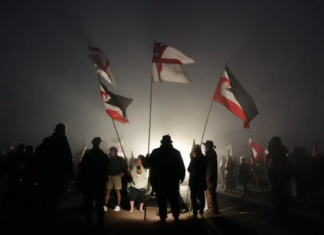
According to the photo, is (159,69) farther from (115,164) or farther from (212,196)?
(212,196)

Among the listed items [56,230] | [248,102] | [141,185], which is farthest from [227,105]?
[56,230]

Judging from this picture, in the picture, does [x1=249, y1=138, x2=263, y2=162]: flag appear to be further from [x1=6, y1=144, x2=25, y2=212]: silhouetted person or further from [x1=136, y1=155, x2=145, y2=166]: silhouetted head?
[x1=6, y1=144, x2=25, y2=212]: silhouetted person

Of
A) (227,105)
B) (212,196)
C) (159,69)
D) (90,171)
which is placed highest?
(159,69)

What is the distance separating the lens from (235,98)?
324 inches

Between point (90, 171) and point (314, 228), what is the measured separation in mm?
5338

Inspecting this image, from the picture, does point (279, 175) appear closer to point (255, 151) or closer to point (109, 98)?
point (109, 98)

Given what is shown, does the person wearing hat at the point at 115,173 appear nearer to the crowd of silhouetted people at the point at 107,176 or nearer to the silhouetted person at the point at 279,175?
the crowd of silhouetted people at the point at 107,176

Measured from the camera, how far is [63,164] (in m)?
4.82

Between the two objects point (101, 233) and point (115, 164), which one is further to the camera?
point (115, 164)

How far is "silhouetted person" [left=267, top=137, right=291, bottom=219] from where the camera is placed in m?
6.95

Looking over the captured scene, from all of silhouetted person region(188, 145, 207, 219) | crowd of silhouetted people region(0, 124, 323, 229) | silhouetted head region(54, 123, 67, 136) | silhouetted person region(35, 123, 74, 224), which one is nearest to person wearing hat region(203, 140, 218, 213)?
crowd of silhouetted people region(0, 124, 323, 229)

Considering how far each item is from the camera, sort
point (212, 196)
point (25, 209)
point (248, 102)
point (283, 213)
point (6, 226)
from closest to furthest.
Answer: point (6, 226) < point (25, 209) < point (283, 213) < point (212, 196) < point (248, 102)

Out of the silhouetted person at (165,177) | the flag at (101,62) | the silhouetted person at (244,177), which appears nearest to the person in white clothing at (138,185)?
the silhouetted person at (165,177)

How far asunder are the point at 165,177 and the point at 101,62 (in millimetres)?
5945
